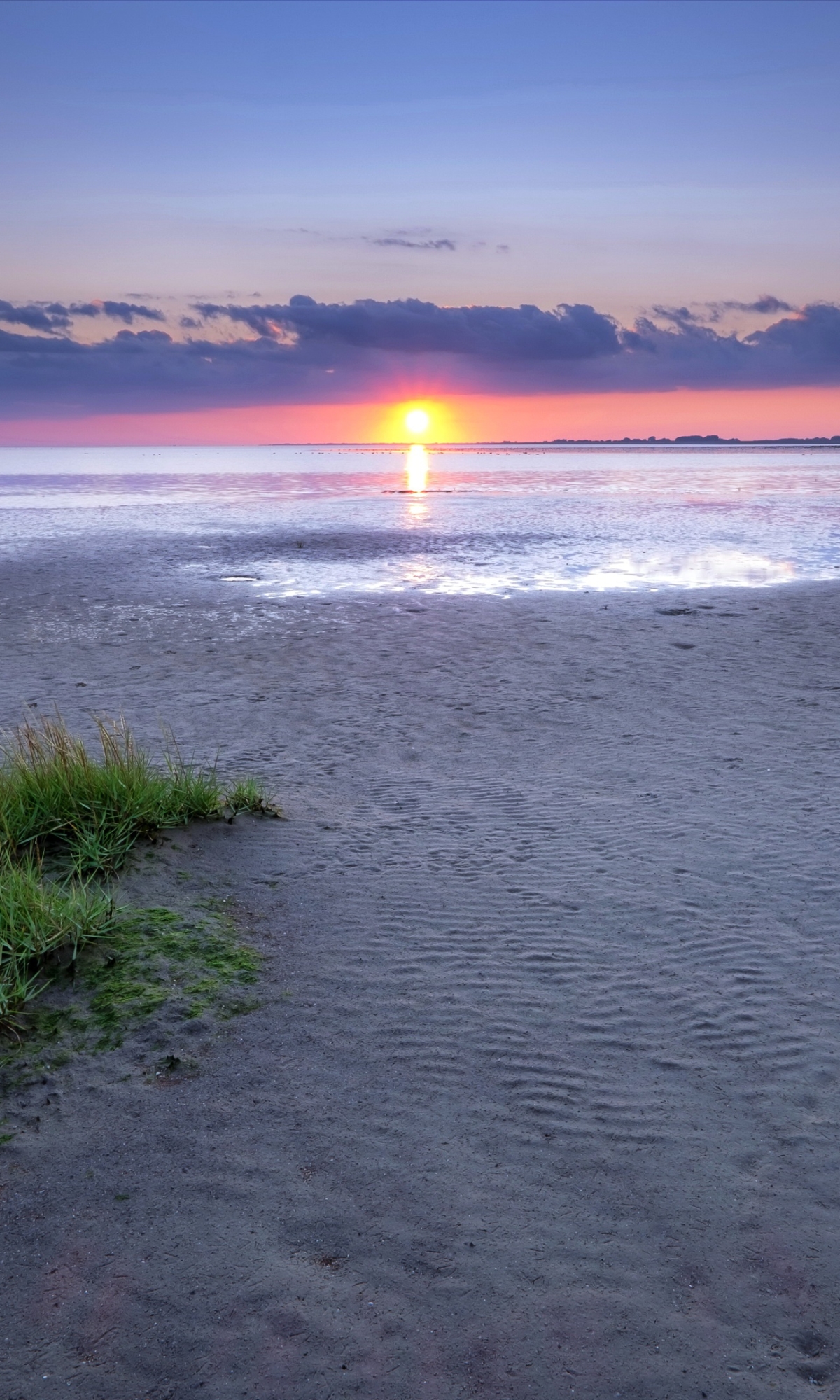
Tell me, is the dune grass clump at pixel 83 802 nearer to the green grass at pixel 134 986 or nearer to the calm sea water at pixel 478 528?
the green grass at pixel 134 986

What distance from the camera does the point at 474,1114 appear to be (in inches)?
157

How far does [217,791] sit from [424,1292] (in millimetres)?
4080

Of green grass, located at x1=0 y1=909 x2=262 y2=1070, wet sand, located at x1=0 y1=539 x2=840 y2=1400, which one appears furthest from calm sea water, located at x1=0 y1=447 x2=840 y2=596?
green grass, located at x1=0 y1=909 x2=262 y2=1070

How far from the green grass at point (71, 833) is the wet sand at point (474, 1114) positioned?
28 centimetres

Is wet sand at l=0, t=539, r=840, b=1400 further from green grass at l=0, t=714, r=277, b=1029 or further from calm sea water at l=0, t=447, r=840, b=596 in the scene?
calm sea water at l=0, t=447, r=840, b=596

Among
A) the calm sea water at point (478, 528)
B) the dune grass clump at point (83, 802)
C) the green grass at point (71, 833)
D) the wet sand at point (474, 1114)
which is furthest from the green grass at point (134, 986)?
the calm sea water at point (478, 528)

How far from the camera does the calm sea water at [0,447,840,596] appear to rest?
1994 cm

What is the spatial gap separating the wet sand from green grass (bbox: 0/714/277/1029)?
28 centimetres

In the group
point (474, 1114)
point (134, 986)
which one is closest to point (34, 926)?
point (134, 986)

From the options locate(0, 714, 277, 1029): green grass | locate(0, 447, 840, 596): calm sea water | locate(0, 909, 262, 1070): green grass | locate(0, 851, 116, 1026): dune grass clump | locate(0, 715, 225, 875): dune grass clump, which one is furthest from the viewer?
locate(0, 447, 840, 596): calm sea water

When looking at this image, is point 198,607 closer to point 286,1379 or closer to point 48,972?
point 48,972

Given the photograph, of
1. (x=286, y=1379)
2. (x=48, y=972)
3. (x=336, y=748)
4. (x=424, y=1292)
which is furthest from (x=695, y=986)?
(x=336, y=748)

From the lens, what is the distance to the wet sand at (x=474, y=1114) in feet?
9.89

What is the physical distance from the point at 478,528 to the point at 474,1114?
26.9m
